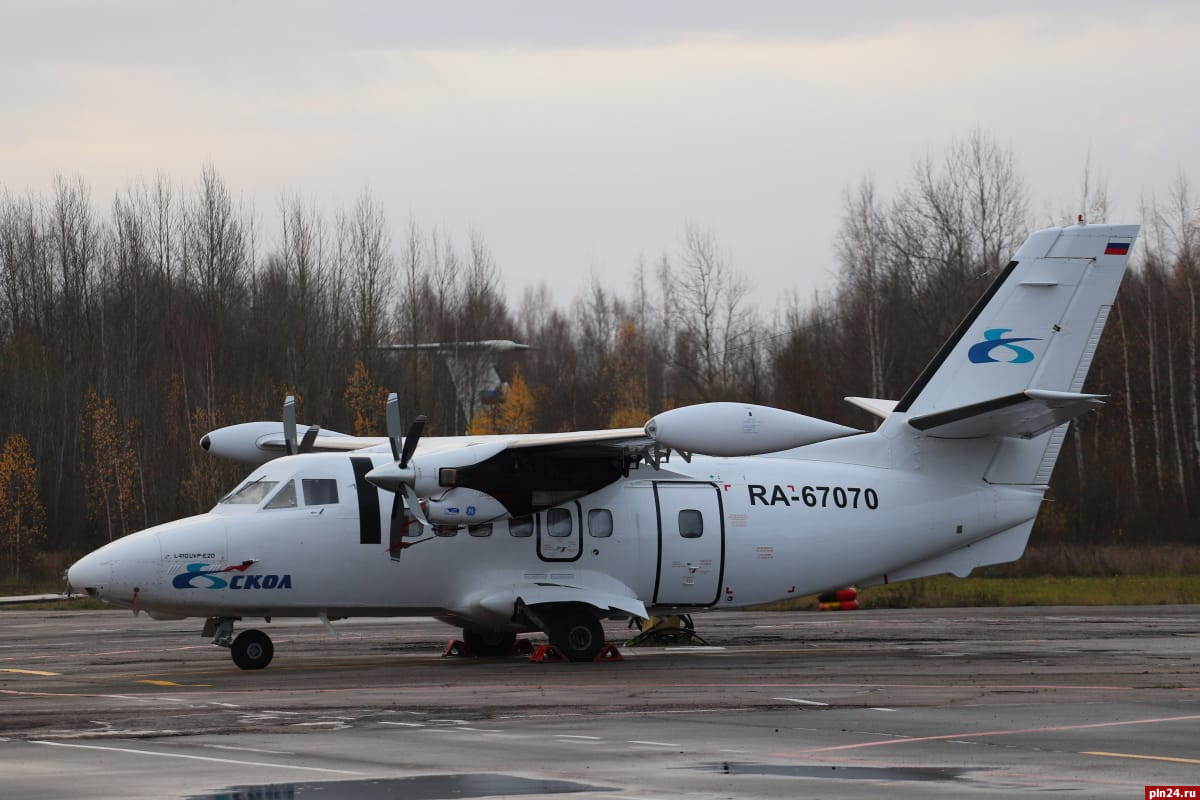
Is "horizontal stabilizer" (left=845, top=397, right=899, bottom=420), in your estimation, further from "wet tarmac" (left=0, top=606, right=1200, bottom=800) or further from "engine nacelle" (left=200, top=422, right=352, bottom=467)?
"engine nacelle" (left=200, top=422, right=352, bottom=467)

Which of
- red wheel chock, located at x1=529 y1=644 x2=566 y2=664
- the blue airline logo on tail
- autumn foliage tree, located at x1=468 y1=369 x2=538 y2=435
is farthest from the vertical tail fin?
autumn foliage tree, located at x1=468 y1=369 x2=538 y2=435

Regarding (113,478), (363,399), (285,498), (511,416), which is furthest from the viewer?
(511,416)

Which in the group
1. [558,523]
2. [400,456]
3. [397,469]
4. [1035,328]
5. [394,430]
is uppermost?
[1035,328]

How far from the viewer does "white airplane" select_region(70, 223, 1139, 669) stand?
1792 cm

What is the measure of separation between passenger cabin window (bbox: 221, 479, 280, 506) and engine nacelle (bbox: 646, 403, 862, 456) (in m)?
5.50

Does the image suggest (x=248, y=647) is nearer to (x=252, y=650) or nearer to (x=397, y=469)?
(x=252, y=650)

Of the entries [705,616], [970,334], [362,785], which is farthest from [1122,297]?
[362,785]

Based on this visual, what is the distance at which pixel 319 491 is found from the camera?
18859mm

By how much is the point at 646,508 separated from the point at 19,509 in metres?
38.6

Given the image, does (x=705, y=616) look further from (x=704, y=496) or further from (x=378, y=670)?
(x=378, y=670)

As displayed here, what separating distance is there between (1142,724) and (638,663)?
8.04 meters

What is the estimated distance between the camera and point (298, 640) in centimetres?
2492

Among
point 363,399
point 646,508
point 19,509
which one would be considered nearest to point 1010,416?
point 646,508

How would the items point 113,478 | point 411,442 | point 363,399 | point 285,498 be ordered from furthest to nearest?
A: point 363,399
point 113,478
point 285,498
point 411,442
